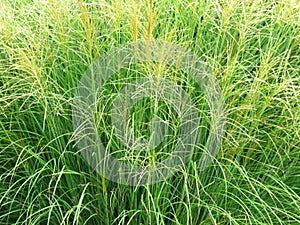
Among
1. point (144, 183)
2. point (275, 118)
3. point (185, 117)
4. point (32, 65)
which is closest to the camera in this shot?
point (32, 65)

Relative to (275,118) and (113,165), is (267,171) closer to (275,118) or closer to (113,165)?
(275,118)

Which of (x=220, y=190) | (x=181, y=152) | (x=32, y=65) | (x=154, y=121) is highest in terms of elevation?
(x=32, y=65)

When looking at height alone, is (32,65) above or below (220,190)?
above

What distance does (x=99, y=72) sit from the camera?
7.25 feet

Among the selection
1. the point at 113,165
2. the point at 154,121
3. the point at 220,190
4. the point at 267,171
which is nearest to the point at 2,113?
the point at 113,165

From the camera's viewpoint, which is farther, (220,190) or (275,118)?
(275,118)

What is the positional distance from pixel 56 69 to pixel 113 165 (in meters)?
0.62

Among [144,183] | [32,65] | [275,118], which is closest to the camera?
[32,65]

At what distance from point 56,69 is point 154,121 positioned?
65 cm

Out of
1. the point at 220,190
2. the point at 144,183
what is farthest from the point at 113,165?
the point at 220,190

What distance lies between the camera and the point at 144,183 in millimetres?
2088

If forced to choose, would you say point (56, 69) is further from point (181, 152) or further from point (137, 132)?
point (181, 152)

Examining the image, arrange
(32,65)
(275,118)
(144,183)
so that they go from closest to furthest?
(32,65) < (144,183) < (275,118)

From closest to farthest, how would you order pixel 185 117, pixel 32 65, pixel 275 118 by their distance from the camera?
pixel 32 65 < pixel 185 117 < pixel 275 118
